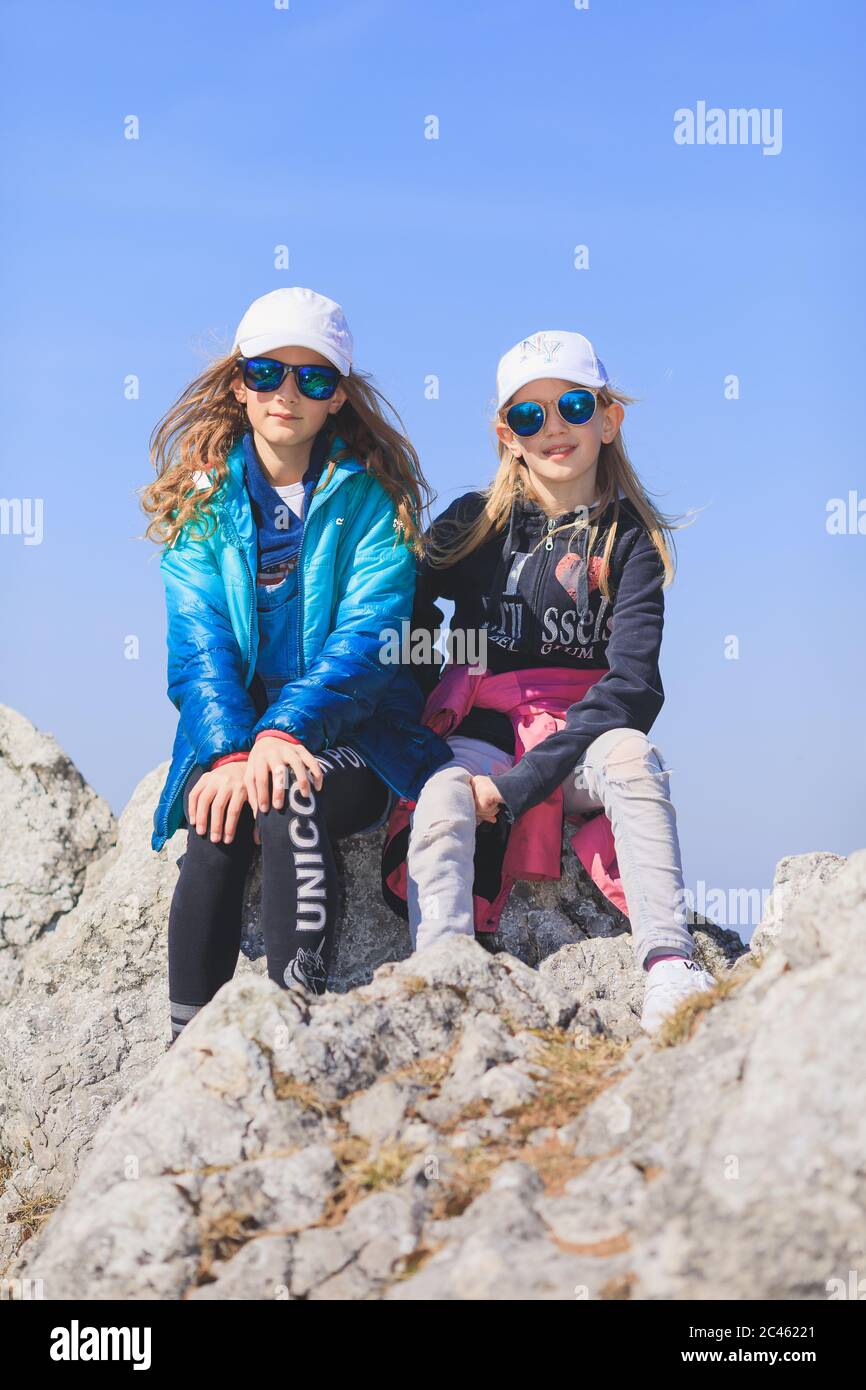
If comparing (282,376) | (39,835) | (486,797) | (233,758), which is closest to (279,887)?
(233,758)

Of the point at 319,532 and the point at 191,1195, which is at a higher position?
the point at 319,532

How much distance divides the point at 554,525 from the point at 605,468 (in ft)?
1.34

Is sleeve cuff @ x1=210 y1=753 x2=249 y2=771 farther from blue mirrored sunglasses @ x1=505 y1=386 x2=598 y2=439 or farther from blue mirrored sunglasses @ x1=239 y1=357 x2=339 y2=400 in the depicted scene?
blue mirrored sunglasses @ x1=505 y1=386 x2=598 y2=439

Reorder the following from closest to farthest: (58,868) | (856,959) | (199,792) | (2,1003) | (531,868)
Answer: (856,959) < (199,792) < (531,868) < (2,1003) < (58,868)

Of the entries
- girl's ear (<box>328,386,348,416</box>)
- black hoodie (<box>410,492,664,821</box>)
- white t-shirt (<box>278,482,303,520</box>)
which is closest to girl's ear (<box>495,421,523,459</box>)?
black hoodie (<box>410,492,664,821</box>)

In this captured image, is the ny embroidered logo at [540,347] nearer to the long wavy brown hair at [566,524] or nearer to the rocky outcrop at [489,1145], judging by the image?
the long wavy brown hair at [566,524]

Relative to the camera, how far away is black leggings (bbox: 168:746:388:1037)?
508cm

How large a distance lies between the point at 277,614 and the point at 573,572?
1.35m

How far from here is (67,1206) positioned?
3.84 m

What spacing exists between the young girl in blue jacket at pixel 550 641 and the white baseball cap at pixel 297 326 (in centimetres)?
77

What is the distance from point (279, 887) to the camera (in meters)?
5.11

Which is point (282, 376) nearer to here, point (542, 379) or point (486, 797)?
point (542, 379)
